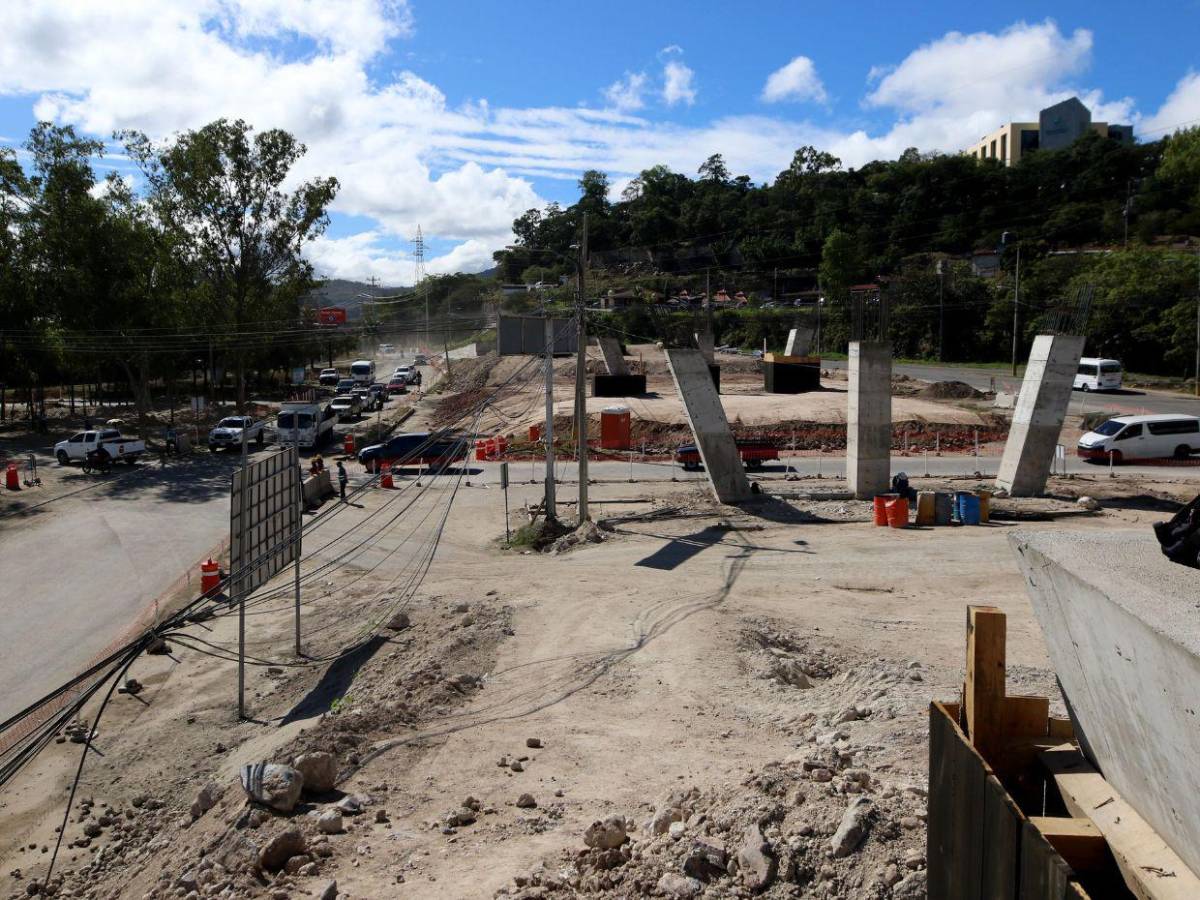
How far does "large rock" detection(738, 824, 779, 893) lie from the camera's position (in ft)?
24.0

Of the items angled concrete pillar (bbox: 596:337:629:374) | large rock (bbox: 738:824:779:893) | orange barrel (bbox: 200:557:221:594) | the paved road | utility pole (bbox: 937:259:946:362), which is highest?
utility pole (bbox: 937:259:946:362)

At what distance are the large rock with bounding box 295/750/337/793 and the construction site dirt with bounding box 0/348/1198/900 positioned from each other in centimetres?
2

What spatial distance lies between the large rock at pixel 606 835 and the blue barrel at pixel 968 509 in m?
18.7

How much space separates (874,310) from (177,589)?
66.7 ft

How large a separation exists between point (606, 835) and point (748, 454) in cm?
2788

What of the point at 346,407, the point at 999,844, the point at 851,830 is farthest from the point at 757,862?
the point at 346,407

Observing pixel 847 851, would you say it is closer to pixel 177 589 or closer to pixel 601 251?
pixel 177 589

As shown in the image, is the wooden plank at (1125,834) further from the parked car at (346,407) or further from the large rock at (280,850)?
the parked car at (346,407)

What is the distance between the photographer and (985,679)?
6.36 m

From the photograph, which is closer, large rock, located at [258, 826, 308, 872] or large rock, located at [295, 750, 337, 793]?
large rock, located at [258, 826, 308, 872]

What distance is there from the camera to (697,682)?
1295 centimetres

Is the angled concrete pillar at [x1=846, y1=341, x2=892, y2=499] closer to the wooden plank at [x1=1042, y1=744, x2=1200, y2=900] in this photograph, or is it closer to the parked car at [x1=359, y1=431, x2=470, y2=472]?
the parked car at [x1=359, y1=431, x2=470, y2=472]

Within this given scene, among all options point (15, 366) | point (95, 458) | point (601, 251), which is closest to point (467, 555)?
point (95, 458)

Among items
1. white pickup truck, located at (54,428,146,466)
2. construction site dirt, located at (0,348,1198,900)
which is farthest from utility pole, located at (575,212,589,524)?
white pickup truck, located at (54,428,146,466)
